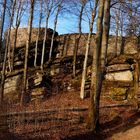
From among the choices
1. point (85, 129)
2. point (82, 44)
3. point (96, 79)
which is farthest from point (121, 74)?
point (85, 129)

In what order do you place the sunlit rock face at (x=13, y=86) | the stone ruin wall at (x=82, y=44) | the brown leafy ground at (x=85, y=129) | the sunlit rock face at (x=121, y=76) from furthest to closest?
the stone ruin wall at (x=82, y=44) → the sunlit rock face at (x=13, y=86) → the sunlit rock face at (x=121, y=76) → the brown leafy ground at (x=85, y=129)

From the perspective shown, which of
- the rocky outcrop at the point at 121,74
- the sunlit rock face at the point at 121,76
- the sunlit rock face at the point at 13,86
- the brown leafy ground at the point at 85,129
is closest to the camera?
the brown leafy ground at the point at 85,129

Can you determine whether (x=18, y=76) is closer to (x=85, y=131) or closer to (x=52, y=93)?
(x=52, y=93)

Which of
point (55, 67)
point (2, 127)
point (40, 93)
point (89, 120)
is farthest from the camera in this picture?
point (55, 67)

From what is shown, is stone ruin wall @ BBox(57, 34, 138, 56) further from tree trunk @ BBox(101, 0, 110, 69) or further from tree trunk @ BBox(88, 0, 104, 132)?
tree trunk @ BBox(88, 0, 104, 132)

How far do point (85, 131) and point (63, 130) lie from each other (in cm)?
104

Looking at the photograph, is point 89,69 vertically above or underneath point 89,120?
above

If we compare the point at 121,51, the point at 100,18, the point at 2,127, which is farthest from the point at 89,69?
the point at 2,127

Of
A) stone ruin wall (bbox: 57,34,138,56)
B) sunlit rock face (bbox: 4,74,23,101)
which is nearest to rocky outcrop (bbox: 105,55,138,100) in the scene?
stone ruin wall (bbox: 57,34,138,56)

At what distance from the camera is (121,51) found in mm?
35781

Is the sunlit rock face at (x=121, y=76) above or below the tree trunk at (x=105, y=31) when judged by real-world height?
below

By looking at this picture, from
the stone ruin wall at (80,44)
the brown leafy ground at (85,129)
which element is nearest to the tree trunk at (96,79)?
the brown leafy ground at (85,129)

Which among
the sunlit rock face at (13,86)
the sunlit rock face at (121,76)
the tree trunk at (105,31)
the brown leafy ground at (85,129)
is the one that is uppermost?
the tree trunk at (105,31)

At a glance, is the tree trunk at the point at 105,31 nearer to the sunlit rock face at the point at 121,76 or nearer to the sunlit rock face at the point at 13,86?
the sunlit rock face at the point at 121,76
